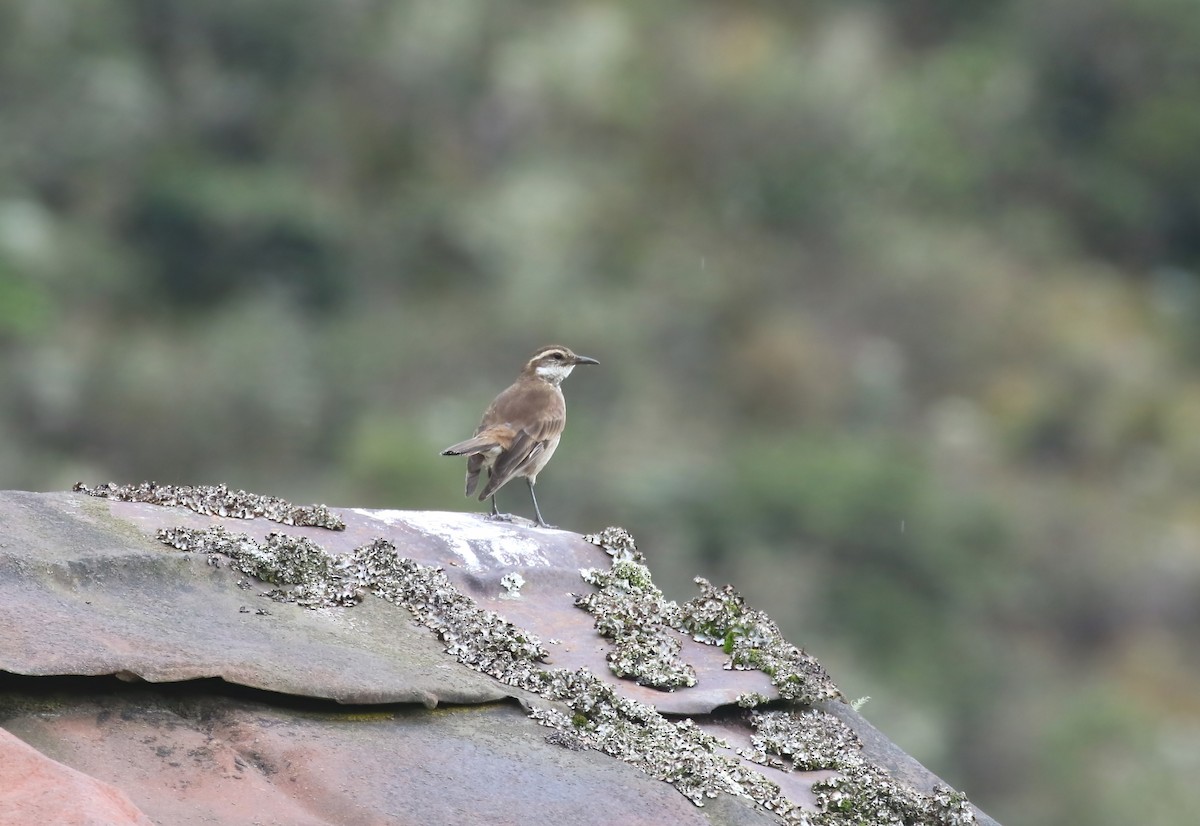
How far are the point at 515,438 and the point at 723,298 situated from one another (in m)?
66.0

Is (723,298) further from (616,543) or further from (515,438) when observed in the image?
(616,543)

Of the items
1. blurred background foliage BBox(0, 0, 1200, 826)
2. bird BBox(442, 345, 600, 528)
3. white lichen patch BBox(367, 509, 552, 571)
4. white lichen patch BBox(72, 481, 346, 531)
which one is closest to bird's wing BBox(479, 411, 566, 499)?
bird BBox(442, 345, 600, 528)

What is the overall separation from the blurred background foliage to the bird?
30.0 metres

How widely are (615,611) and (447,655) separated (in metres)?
0.93

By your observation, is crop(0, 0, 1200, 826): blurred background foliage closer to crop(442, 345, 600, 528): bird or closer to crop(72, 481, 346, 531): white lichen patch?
crop(442, 345, 600, 528): bird

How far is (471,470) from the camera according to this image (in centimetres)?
1166

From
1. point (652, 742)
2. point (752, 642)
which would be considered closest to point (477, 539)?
point (752, 642)

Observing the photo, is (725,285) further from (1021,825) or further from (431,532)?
(431,532)

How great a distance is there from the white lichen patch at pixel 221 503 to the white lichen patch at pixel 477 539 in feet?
1.25

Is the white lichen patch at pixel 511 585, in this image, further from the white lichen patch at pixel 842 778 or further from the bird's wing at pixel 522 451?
the bird's wing at pixel 522 451

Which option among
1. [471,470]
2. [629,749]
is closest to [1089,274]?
[471,470]

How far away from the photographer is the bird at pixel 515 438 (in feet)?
37.4

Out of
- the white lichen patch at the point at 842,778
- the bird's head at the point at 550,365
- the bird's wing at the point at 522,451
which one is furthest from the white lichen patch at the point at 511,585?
the bird's head at the point at 550,365

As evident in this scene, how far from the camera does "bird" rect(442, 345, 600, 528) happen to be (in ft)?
37.4
